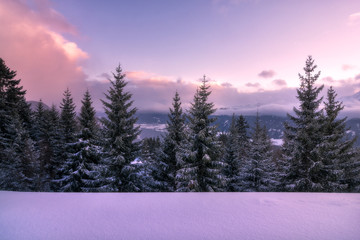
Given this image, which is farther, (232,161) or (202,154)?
(232,161)

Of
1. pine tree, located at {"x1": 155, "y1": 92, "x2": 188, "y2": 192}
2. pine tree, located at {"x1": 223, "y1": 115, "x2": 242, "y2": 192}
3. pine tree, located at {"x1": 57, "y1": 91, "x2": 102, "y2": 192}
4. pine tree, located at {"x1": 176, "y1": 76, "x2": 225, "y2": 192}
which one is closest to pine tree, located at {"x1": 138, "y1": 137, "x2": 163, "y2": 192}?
pine tree, located at {"x1": 155, "y1": 92, "x2": 188, "y2": 192}

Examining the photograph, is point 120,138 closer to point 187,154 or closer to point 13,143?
point 187,154

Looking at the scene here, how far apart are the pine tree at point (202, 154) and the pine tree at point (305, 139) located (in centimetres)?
552

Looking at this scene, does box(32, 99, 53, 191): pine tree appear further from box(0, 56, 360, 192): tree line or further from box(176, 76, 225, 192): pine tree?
box(176, 76, 225, 192): pine tree

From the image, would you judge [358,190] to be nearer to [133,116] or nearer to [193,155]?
[193,155]

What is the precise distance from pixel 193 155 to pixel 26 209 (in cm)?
1085

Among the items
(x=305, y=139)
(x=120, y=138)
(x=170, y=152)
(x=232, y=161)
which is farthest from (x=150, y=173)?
(x=305, y=139)

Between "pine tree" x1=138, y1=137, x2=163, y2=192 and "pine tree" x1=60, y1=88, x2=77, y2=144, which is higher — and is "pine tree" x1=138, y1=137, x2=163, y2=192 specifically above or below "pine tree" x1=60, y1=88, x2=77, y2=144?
below

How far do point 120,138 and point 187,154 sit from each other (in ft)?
17.8

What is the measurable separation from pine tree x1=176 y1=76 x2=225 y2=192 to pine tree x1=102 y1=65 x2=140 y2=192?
13.9 feet

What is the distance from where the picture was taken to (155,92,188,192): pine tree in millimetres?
16156

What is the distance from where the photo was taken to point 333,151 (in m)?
13.3

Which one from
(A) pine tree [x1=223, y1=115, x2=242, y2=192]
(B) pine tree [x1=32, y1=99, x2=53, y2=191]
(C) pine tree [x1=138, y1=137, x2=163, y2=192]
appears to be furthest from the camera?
(B) pine tree [x1=32, y1=99, x2=53, y2=191]

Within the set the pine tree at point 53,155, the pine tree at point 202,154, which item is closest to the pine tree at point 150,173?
the pine tree at point 202,154
